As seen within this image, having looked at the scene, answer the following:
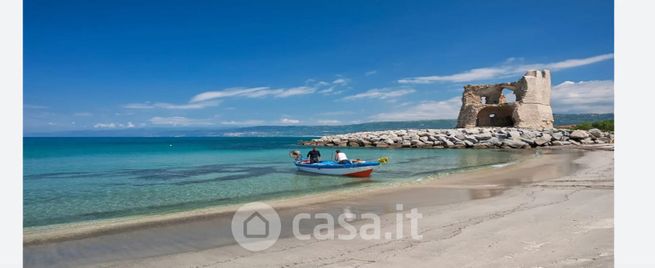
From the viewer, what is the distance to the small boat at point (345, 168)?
1470 centimetres

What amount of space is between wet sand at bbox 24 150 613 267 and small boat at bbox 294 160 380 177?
512 cm

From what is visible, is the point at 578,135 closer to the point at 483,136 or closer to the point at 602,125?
the point at 483,136

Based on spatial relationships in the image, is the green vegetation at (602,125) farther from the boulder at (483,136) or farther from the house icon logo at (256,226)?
the house icon logo at (256,226)

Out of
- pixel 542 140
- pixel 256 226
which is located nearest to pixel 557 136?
pixel 542 140

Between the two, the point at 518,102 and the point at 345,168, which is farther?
the point at 518,102

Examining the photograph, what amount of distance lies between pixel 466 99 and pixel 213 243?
125ft

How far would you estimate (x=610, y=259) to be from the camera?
4020 millimetres

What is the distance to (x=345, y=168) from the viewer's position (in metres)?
14.9

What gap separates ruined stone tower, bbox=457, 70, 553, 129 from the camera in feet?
121

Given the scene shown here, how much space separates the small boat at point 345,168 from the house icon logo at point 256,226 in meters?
6.02

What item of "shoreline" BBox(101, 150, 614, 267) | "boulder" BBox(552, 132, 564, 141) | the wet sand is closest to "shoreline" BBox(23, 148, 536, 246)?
the wet sand

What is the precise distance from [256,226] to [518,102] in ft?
118

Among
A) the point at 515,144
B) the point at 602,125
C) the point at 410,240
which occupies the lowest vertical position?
the point at 410,240

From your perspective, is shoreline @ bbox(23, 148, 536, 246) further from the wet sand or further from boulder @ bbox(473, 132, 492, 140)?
boulder @ bbox(473, 132, 492, 140)
